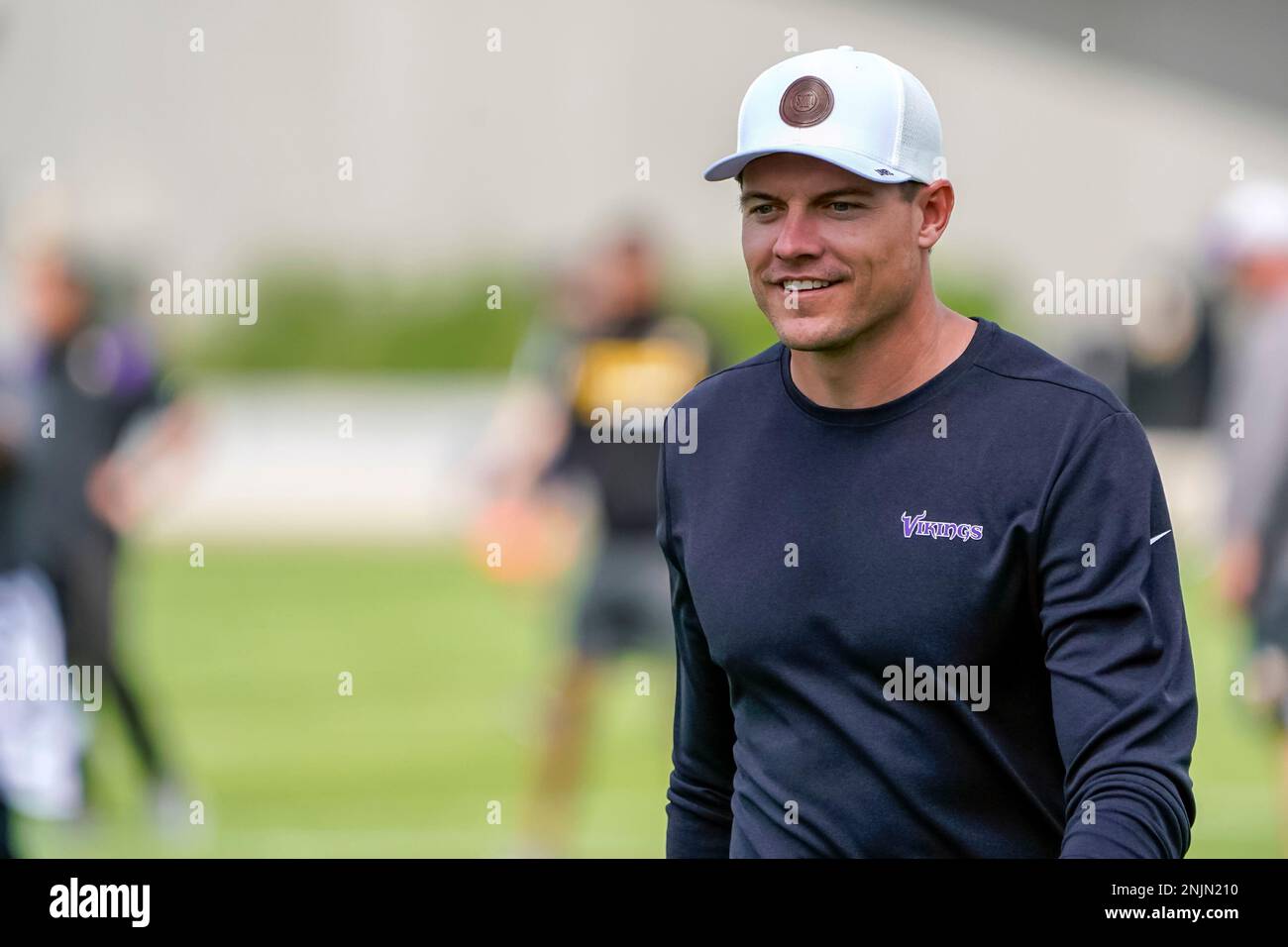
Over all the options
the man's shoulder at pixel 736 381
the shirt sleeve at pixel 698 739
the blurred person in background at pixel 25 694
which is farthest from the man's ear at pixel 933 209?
the blurred person in background at pixel 25 694

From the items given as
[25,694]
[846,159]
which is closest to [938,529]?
[846,159]

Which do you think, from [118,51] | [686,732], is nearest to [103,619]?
[686,732]

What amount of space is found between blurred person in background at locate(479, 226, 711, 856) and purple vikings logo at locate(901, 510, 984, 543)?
5096 mm

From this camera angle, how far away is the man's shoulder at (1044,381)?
97.7 inches

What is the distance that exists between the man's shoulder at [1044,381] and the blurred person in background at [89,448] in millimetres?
5731

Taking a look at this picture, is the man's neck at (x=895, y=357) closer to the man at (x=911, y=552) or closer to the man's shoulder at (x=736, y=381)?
the man at (x=911, y=552)

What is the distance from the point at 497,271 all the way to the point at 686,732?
26.9 meters

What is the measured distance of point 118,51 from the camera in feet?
98.0

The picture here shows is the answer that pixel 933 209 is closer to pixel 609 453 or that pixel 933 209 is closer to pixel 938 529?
pixel 938 529

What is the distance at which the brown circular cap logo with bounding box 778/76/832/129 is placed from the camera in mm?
2512

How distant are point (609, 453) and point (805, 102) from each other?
5.41m

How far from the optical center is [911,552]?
99.9 inches

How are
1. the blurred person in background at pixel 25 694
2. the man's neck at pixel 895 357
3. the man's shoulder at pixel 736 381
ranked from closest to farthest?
the man's neck at pixel 895 357
the man's shoulder at pixel 736 381
the blurred person in background at pixel 25 694

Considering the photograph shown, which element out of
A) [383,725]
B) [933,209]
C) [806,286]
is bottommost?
[383,725]
